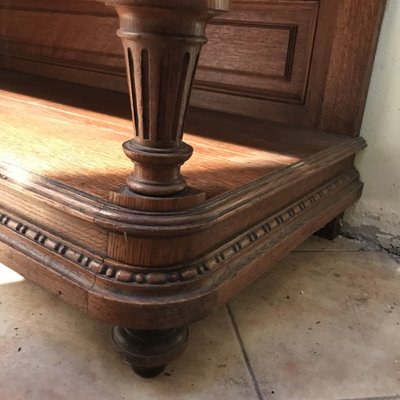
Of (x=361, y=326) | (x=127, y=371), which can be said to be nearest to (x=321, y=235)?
(x=361, y=326)

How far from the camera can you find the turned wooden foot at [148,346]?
0.69 meters

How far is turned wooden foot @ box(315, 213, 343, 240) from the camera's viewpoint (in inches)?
48.2

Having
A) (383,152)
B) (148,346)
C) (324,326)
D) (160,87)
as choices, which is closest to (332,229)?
(383,152)

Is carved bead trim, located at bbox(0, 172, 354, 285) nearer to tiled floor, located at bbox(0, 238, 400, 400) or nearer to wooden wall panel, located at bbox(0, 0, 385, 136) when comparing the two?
tiled floor, located at bbox(0, 238, 400, 400)

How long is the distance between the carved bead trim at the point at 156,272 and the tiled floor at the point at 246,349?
0.18 m

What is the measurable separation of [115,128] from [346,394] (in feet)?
2.34

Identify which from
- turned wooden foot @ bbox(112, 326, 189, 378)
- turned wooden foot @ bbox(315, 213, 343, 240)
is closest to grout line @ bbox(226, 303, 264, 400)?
turned wooden foot @ bbox(112, 326, 189, 378)

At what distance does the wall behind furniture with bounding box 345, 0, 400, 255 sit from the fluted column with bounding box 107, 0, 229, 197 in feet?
2.32

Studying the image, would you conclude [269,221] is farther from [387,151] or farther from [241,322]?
[387,151]

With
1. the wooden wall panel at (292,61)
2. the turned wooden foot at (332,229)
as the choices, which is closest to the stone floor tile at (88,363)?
the turned wooden foot at (332,229)

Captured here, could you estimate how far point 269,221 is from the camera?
2.77 feet

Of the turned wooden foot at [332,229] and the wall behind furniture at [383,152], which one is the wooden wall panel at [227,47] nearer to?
the wall behind furniture at [383,152]

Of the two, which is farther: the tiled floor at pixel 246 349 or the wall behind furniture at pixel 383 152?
the wall behind furniture at pixel 383 152

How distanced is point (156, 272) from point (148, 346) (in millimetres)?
126
